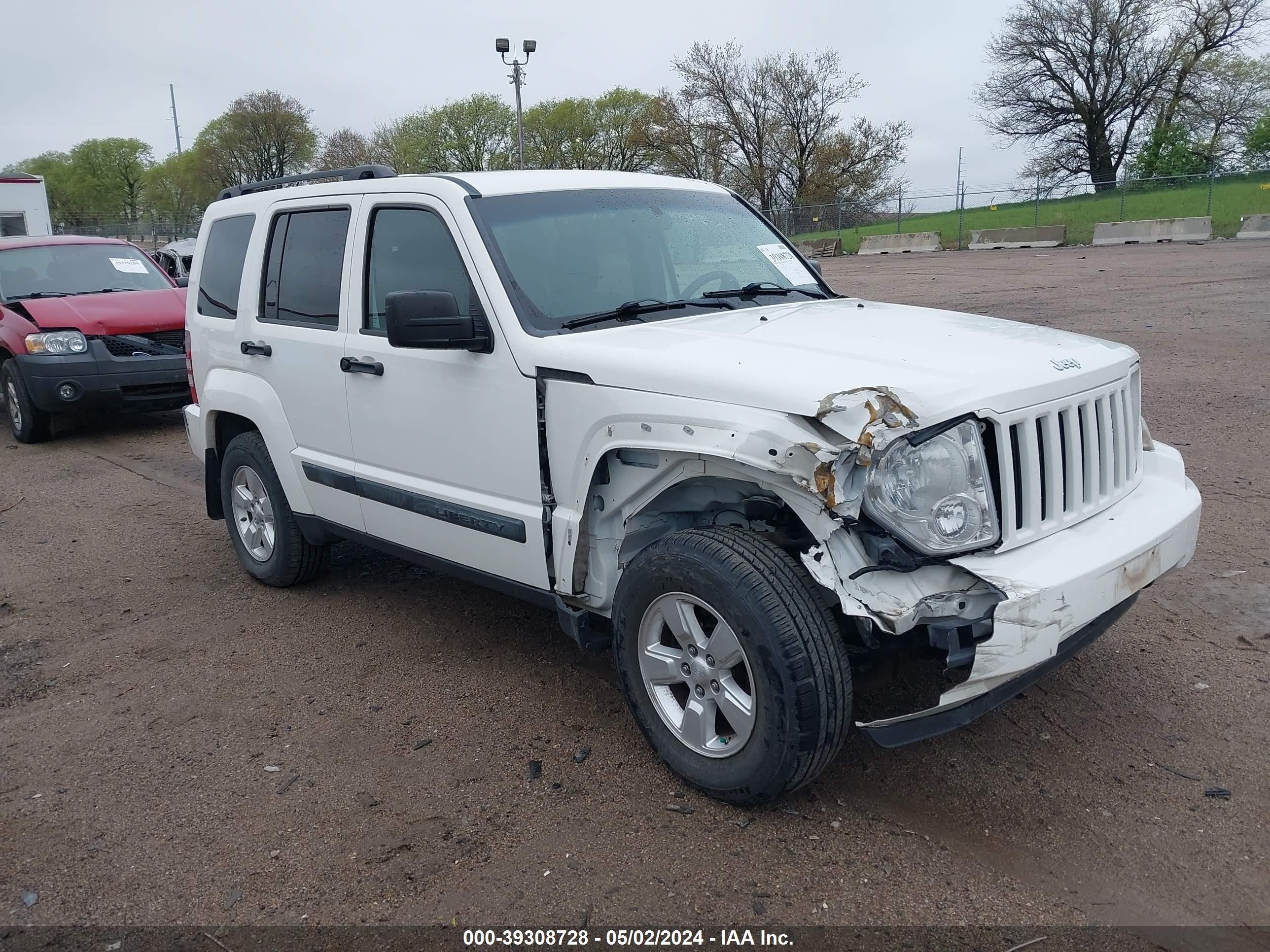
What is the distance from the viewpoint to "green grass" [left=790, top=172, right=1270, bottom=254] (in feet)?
98.0

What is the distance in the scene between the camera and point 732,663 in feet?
10.4

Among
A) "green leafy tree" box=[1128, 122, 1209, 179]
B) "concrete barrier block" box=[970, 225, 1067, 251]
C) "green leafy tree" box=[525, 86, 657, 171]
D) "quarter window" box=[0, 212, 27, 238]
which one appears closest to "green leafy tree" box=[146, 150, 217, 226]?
"green leafy tree" box=[525, 86, 657, 171]

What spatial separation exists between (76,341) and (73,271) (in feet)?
4.95

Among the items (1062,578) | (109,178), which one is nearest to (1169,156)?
(1062,578)

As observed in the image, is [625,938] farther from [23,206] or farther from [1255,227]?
[1255,227]

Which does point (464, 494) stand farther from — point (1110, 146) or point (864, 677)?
point (1110, 146)

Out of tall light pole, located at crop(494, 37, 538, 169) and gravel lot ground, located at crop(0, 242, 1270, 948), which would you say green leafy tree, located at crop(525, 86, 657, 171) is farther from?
gravel lot ground, located at crop(0, 242, 1270, 948)

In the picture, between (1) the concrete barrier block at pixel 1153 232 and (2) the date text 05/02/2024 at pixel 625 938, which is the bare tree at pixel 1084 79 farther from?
(2) the date text 05/02/2024 at pixel 625 938

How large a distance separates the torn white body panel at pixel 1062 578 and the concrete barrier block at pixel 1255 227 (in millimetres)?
27130

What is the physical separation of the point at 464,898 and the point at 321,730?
130cm

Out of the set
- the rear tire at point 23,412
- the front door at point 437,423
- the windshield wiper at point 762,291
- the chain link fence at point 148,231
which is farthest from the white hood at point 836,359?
the chain link fence at point 148,231

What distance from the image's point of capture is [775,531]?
11.0 feet

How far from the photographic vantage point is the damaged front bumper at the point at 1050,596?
2797 mm

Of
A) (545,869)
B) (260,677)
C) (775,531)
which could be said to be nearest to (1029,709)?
(775,531)
